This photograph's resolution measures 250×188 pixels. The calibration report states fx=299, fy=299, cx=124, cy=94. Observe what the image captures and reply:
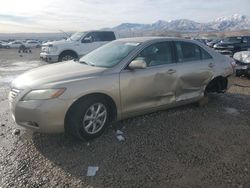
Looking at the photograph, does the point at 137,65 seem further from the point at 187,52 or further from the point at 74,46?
the point at 74,46

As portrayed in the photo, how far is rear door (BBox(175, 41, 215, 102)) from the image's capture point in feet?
19.1

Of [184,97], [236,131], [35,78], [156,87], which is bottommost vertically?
[236,131]

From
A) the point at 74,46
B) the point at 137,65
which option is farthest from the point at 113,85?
→ the point at 74,46

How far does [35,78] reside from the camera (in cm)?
468

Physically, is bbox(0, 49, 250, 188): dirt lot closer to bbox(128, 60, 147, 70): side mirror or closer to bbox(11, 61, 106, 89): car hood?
bbox(11, 61, 106, 89): car hood

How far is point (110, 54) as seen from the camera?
18.1ft

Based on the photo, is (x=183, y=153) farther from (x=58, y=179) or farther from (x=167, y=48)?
(x=167, y=48)

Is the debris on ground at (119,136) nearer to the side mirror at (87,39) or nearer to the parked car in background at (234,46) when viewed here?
the side mirror at (87,39)

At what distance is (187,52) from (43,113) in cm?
325

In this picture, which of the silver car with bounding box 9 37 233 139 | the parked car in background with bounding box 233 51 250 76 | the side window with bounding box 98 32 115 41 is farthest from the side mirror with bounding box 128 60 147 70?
the side window with bounding box 98 32 115 41

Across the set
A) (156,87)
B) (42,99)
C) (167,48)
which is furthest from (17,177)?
(167,48)

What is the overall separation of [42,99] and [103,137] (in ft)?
3.95

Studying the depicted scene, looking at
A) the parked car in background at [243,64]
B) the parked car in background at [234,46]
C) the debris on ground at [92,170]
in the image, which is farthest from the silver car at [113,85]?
the parked car in background at [234,46]

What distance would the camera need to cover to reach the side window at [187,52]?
5916 mm
